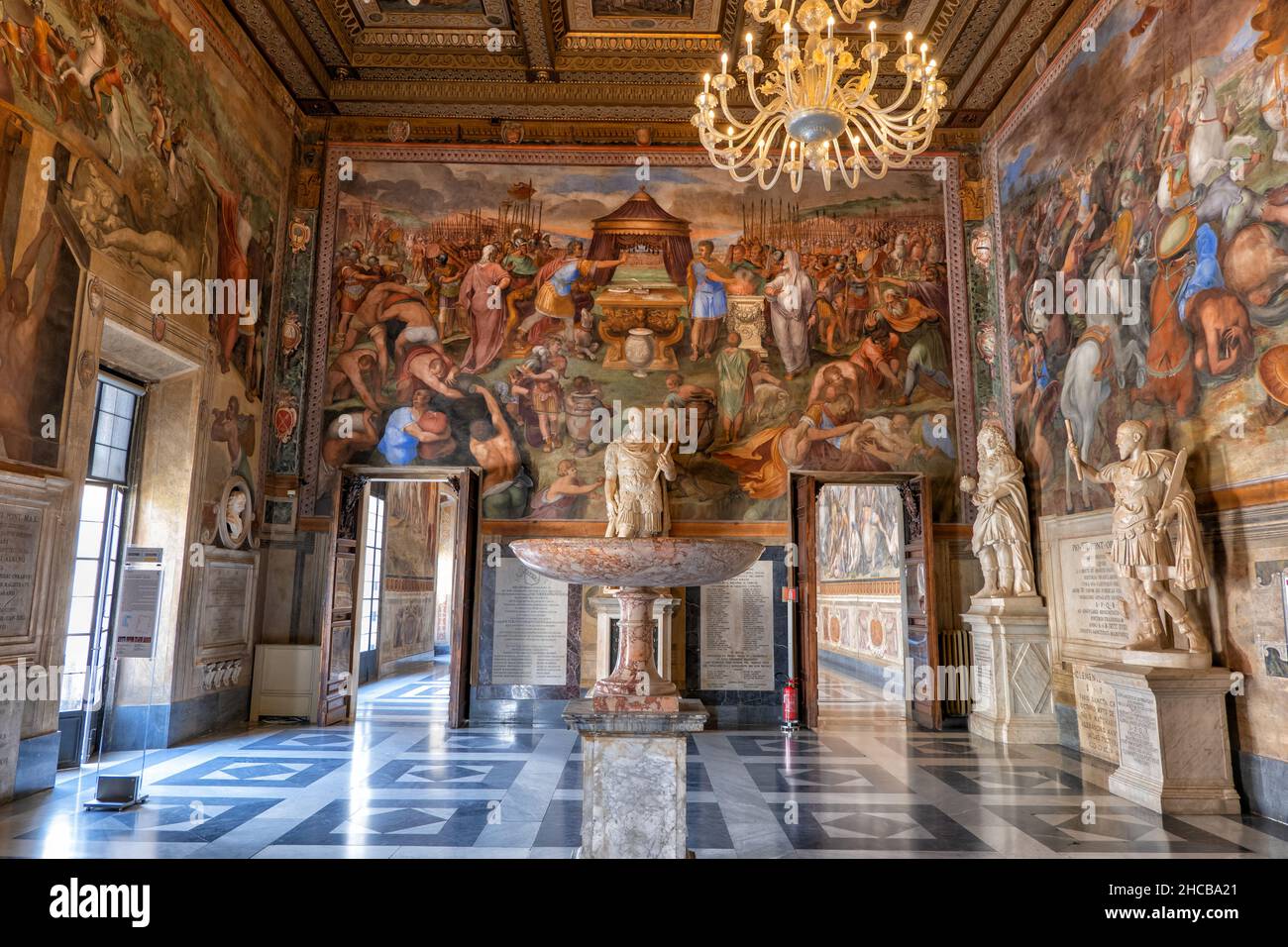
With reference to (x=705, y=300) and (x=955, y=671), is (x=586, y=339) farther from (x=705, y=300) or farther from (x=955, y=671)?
(x=955, y=671)

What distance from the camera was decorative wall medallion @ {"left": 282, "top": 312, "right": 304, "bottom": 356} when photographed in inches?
412

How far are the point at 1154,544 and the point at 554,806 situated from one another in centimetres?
507

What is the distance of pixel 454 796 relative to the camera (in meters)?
6.11

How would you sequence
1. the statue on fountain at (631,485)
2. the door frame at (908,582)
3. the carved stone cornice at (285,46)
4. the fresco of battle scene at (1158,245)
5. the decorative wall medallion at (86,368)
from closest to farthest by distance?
the fresco of battle scene at (1158,245) < the decorative wall medallion at (86,368) < the statue on fountain at (631,485) < the carved stone cornice at (285,46) < the door frame at (908,582)

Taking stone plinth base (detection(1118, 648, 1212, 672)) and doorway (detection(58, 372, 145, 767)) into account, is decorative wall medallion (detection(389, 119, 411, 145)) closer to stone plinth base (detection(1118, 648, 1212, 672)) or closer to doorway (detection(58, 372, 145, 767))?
doorway (detection(58, 372, 145, 767))

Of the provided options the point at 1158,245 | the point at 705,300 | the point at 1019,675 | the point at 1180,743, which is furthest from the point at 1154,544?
the point at 705,300

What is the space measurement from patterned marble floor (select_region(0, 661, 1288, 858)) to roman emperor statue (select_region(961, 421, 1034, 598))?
1.82 metres

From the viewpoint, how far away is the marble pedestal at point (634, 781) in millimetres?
3961

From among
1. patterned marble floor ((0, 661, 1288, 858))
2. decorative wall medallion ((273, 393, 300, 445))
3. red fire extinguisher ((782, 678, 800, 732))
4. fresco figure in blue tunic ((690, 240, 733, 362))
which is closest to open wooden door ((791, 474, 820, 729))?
red fire extinguisher ((782, 678, 800, 732))

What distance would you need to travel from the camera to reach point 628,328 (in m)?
10.6

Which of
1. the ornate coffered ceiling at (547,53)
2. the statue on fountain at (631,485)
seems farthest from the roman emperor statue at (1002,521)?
the ornate coffered ceiling at (547,53)

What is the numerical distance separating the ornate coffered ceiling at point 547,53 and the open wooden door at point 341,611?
524 centimetres

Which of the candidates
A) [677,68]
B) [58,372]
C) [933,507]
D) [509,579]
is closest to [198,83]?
[58,372]

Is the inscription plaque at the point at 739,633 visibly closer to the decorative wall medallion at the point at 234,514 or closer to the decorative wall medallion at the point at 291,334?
the decorative wall medallion at the point at 234,514
